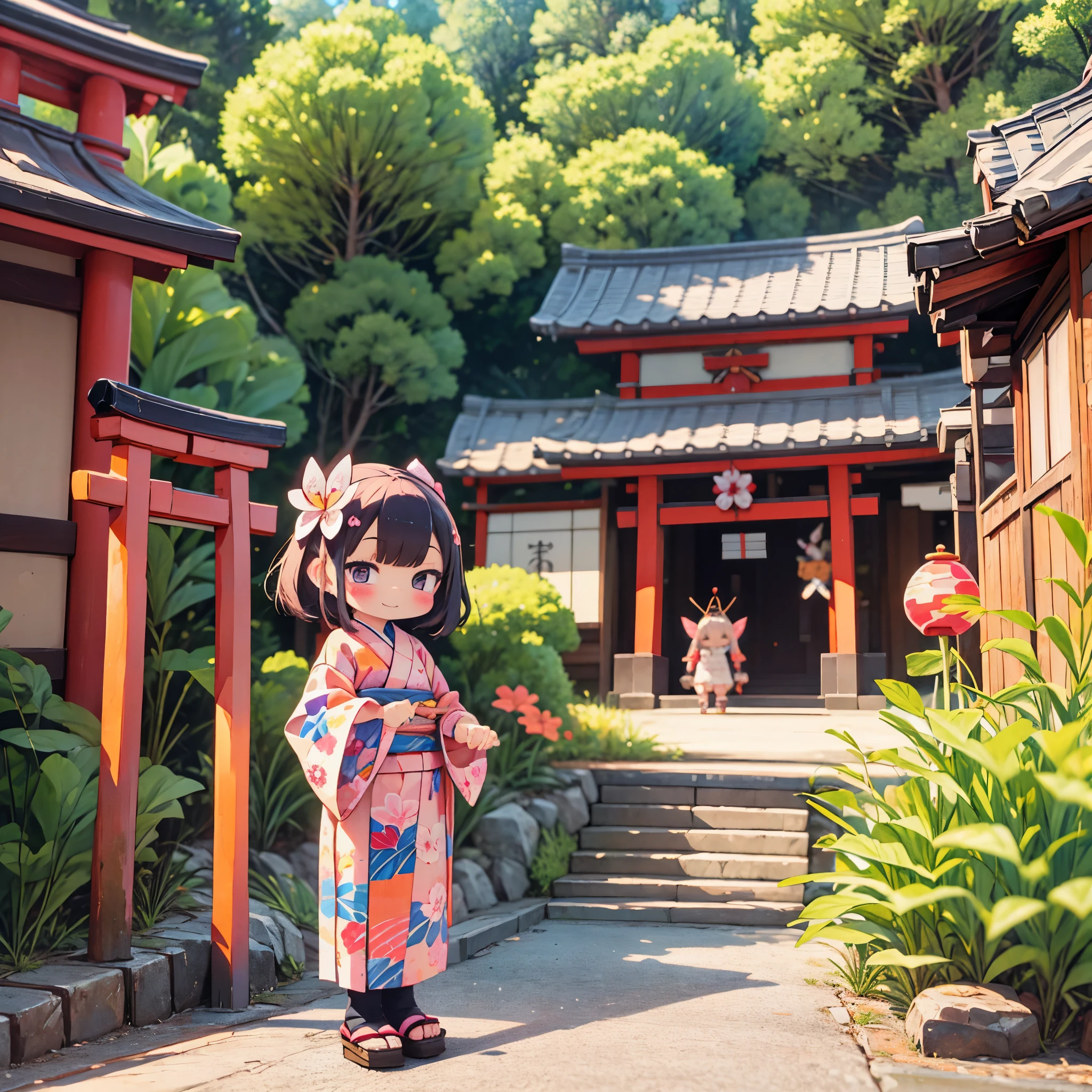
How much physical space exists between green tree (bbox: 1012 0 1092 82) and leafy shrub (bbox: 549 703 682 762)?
9789mm

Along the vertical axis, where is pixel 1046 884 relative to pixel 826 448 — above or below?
below

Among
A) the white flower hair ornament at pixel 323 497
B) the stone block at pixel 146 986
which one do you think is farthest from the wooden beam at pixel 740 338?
the stone block at pixel 146 986

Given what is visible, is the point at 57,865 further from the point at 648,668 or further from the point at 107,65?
the point at 648,668

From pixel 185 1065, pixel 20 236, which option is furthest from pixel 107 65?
pixel 185 1065

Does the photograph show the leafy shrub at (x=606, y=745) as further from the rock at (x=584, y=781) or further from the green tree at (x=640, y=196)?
the green tree at (x=640, y=196)

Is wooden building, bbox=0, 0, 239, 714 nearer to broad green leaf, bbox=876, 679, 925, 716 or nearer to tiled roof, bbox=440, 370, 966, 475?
broad green leaf, bbox=876, 679, 925, 716

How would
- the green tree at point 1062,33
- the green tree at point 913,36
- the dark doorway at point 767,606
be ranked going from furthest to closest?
the green tree at point 913,36
the dark doorway at point 767,606
the green tree at point 1062,33

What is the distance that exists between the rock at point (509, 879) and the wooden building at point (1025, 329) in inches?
128

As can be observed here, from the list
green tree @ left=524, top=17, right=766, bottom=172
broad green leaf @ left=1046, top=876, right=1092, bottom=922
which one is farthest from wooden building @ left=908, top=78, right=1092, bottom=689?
A: green tree @ left=524, top=17, right=766, bottom=172

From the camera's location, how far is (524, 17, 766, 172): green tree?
71.2ft

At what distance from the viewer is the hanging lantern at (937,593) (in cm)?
629

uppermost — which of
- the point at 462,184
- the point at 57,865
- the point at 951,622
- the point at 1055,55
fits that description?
the point at 1055,55

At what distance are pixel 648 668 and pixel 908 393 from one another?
4832mm

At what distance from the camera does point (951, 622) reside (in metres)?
6.27
